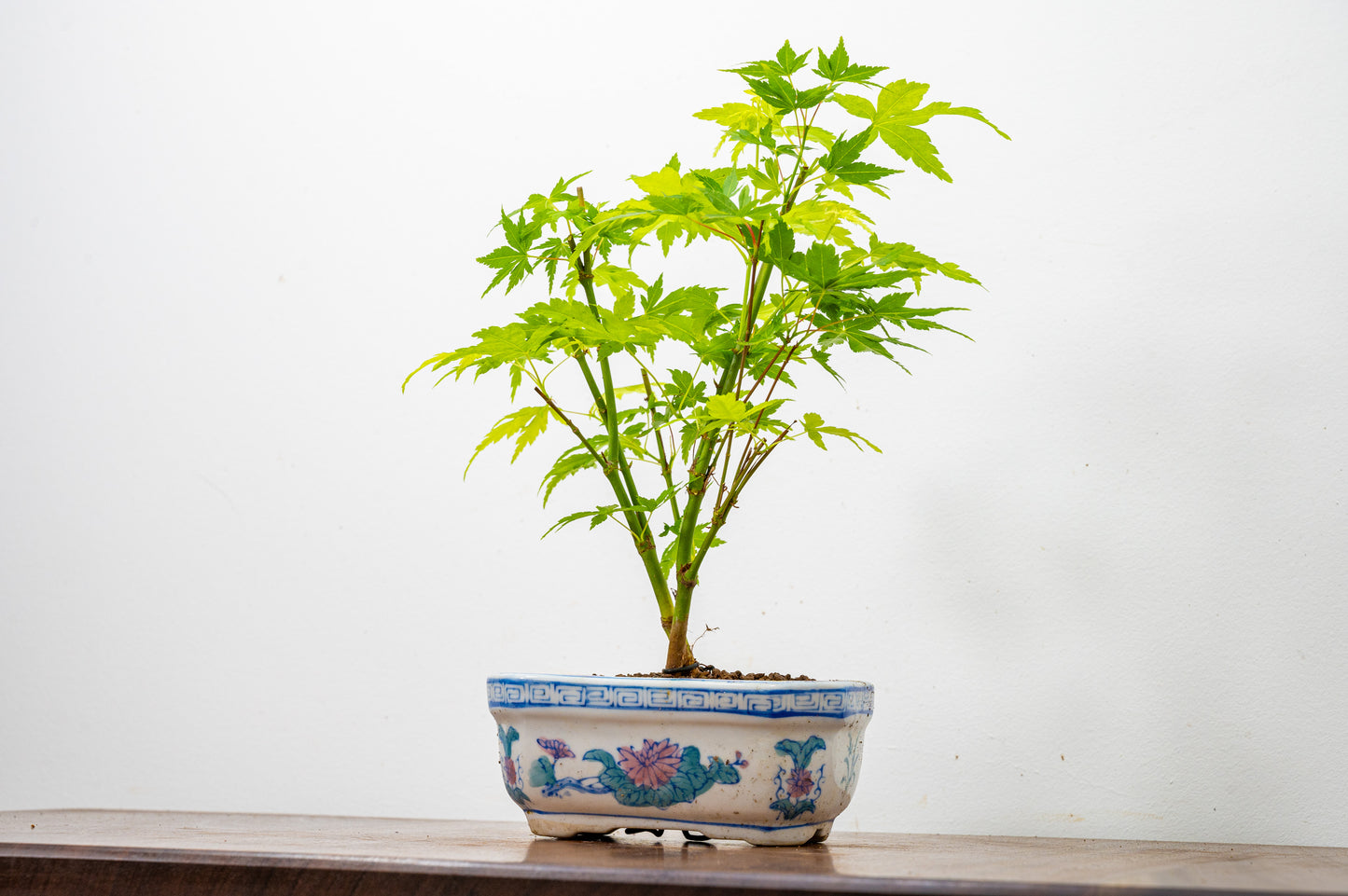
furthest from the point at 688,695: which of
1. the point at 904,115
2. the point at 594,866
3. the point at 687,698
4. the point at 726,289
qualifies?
the point at 904,115

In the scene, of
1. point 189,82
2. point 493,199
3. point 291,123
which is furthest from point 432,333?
point 189,82

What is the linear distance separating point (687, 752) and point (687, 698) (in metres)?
0.04

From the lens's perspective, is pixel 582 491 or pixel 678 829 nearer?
pixel 678 829

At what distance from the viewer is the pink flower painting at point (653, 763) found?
0.63 m

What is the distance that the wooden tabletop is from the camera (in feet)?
1.50

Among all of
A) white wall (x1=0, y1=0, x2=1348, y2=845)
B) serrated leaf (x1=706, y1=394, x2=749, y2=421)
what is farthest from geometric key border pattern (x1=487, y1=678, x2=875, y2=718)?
white wall (x1=0, y1=0, x2=1348, y2=845)

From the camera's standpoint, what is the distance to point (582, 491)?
1066mm

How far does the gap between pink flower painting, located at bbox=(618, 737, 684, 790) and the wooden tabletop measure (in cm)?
4

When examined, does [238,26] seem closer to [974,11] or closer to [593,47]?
[593,47]

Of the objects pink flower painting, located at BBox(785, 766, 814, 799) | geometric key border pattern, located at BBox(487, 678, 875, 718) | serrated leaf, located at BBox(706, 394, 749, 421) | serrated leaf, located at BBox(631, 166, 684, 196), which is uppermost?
serrated leaf, located at BBox(631, 166, 684, 196)

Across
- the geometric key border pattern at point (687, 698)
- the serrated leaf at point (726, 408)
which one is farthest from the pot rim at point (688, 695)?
the serrated leaf at point (726, 408)

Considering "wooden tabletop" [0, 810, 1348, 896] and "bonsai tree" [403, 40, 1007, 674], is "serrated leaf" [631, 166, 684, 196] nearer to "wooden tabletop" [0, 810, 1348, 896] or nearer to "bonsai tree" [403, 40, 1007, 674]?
"bonsai tree" [403, 40, 1007, 674]

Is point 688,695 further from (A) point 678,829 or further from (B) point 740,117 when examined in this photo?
(B) point 740,117

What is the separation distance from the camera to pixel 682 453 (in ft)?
2.40
